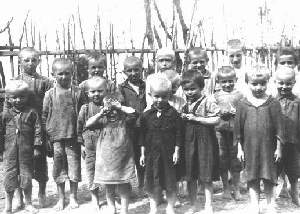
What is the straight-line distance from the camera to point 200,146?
16.5ft

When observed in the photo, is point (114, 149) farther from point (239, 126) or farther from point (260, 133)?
point (260, 133)

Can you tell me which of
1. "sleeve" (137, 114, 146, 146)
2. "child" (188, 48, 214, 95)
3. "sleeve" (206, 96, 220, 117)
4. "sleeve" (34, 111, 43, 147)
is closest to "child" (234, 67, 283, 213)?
"sleeve" (206, 96, 220, 117)

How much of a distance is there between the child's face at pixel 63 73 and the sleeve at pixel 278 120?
2.35 m

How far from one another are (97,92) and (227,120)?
1608 millimetres

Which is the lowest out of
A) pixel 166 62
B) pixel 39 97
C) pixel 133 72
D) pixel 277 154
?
pixel 277 154

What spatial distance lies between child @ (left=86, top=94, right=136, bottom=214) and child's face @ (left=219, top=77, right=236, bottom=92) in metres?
1.22

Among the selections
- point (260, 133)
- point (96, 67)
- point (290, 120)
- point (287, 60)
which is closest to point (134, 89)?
point (96, 67)

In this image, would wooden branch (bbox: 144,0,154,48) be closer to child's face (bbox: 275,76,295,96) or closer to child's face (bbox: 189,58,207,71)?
child's face (bbox: 189,58,207,71)

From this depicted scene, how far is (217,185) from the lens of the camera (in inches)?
258

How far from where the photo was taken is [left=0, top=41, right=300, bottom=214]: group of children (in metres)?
4.87

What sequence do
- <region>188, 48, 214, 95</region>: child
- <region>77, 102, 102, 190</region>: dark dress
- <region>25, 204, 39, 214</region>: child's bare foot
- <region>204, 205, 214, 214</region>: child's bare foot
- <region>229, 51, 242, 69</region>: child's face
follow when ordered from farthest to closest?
1. <region>229, 51, 242, 69</region>: child's face
2. <region>188, 48, 214, 95</region>: child
3. <region>25, 204, 39, 214</region>: child's bare foot
4. <region>77, 102, 102, 190</region>: dark dress
5. <region>204, 205, 214, 214</region>: child's bare foot

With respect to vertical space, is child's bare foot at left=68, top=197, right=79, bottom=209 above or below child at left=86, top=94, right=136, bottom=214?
below

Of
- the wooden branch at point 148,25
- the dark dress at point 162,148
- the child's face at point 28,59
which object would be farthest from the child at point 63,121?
the wooden branch at point 148,25

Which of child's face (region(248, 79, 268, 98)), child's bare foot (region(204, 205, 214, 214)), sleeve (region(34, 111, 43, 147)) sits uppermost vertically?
child's face (region(248, 79, 268, 98))
